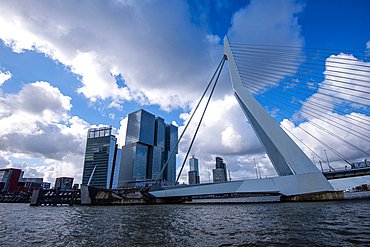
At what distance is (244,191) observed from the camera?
26.1m

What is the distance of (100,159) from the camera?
98688 millimetres

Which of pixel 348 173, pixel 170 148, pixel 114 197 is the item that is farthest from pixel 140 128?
pixel 348 173

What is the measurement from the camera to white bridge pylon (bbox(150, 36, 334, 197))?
21594 millimetres

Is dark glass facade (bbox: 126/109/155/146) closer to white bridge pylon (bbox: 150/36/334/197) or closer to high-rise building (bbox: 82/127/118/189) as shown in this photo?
high-rise building (bbox: 82/127/118/189)

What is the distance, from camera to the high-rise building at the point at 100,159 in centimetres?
9738

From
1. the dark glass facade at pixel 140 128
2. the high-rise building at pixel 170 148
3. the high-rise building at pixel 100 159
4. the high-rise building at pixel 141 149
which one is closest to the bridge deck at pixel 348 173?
the high-rise building at pixel 100 159

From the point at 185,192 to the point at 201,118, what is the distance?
1308 cm

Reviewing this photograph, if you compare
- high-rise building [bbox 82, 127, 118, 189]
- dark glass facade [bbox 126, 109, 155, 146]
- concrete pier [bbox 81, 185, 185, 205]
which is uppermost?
dark glass facade [bbox 126, 109, 155, 146]

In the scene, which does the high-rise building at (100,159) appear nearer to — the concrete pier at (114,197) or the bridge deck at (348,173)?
the concrete pier at (114,197)

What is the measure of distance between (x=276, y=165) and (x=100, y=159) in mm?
94835

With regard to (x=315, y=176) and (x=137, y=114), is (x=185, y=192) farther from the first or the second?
(x=137, y=114)

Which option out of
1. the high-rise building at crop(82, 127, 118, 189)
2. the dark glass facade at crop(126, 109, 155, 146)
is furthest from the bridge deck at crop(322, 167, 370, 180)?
the dark glass facade at crop(126, 109, 155, 146)

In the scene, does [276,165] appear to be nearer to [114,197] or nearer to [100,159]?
[114,197]

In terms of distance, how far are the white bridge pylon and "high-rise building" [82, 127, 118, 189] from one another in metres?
81.0
